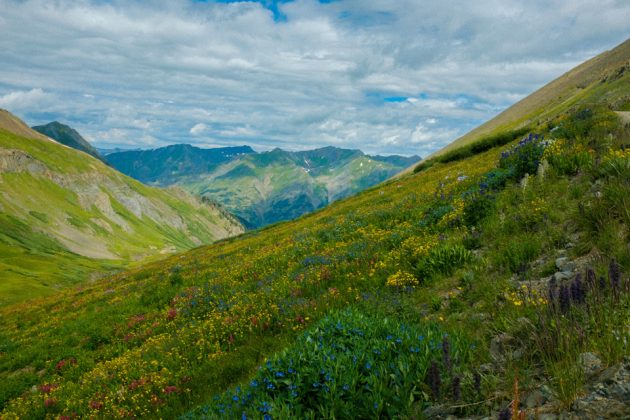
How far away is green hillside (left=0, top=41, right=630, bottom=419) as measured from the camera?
4.15m

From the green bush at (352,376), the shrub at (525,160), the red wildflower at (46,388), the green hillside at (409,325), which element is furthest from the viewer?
the shrub at (525,160)

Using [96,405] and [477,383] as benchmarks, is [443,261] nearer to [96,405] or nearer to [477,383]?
[477,383]

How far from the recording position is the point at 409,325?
19.6 feet

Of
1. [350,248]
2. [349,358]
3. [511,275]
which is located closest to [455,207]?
[350,248]

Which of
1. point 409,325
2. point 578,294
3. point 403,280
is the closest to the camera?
point 578,294

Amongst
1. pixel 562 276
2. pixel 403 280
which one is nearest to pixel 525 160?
pixel 403 280

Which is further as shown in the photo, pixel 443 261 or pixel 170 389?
pixel 443 261

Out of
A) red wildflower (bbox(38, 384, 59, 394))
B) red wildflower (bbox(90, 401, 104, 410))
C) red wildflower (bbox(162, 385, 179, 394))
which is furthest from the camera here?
red wildflower (bbox(38, 384, 59, 394))

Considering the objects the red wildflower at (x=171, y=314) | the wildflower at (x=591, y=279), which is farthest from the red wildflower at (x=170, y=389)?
the wildflower at (x=591, y=279)

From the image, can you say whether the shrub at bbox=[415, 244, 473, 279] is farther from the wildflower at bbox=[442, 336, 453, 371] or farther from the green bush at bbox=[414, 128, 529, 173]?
the green bush at bbox=[414, 128, 529, 173]

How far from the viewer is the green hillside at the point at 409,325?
4.15 meters

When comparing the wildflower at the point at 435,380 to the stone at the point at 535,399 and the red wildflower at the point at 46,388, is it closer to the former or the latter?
the stone at the point at 535,399

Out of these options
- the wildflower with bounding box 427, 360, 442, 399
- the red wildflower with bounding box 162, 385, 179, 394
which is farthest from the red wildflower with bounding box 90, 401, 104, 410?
the wildflower with bounding box 427, 360, 442, 399

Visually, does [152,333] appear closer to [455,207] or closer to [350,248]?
[350,248]
